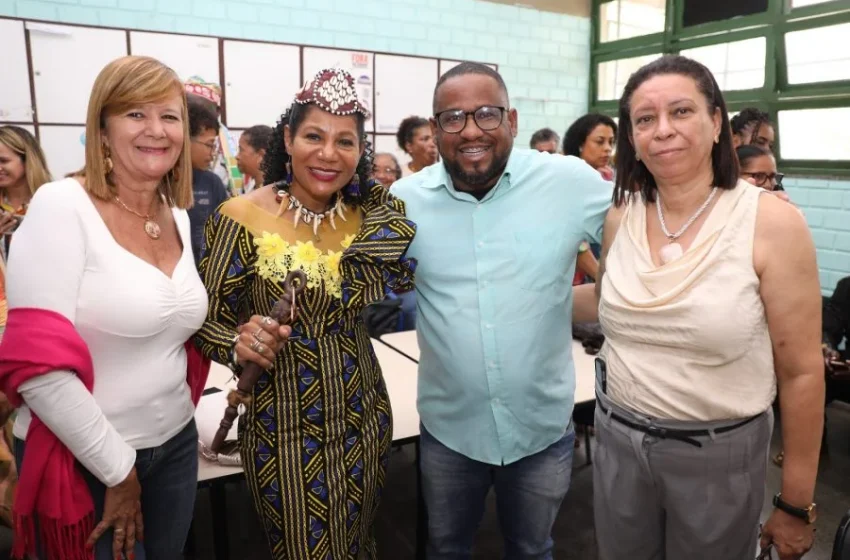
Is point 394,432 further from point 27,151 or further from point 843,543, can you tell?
point 27,151

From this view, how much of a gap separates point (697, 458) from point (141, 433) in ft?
4.27

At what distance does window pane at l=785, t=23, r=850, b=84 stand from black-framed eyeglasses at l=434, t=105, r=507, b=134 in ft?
14.5

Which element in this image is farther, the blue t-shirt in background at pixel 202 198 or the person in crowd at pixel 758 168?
the blue t-shirt in background at pixel 202 198

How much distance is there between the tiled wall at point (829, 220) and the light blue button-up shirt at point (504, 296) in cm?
400

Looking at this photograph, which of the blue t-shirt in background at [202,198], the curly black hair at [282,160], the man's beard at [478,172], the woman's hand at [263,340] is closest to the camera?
the woman's hand at [263,340]

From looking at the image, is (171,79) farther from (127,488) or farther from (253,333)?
(127,488)

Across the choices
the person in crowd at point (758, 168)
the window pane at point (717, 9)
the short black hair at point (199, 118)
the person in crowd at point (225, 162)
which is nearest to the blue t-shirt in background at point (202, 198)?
the short black hair at point (199, 118)

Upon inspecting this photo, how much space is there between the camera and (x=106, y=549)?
1.42 meters

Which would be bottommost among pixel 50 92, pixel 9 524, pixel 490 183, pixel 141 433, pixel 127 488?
pixel 9 524

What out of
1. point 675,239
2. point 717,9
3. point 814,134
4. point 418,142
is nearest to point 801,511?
point 675,239

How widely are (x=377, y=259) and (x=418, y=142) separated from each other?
136 inches

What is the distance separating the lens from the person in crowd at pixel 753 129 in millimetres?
3895

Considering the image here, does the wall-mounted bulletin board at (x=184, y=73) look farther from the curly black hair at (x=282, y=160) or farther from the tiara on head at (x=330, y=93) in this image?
the tiara on head at (x=330, y=93)

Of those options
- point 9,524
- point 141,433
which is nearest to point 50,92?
→ point 9,524
